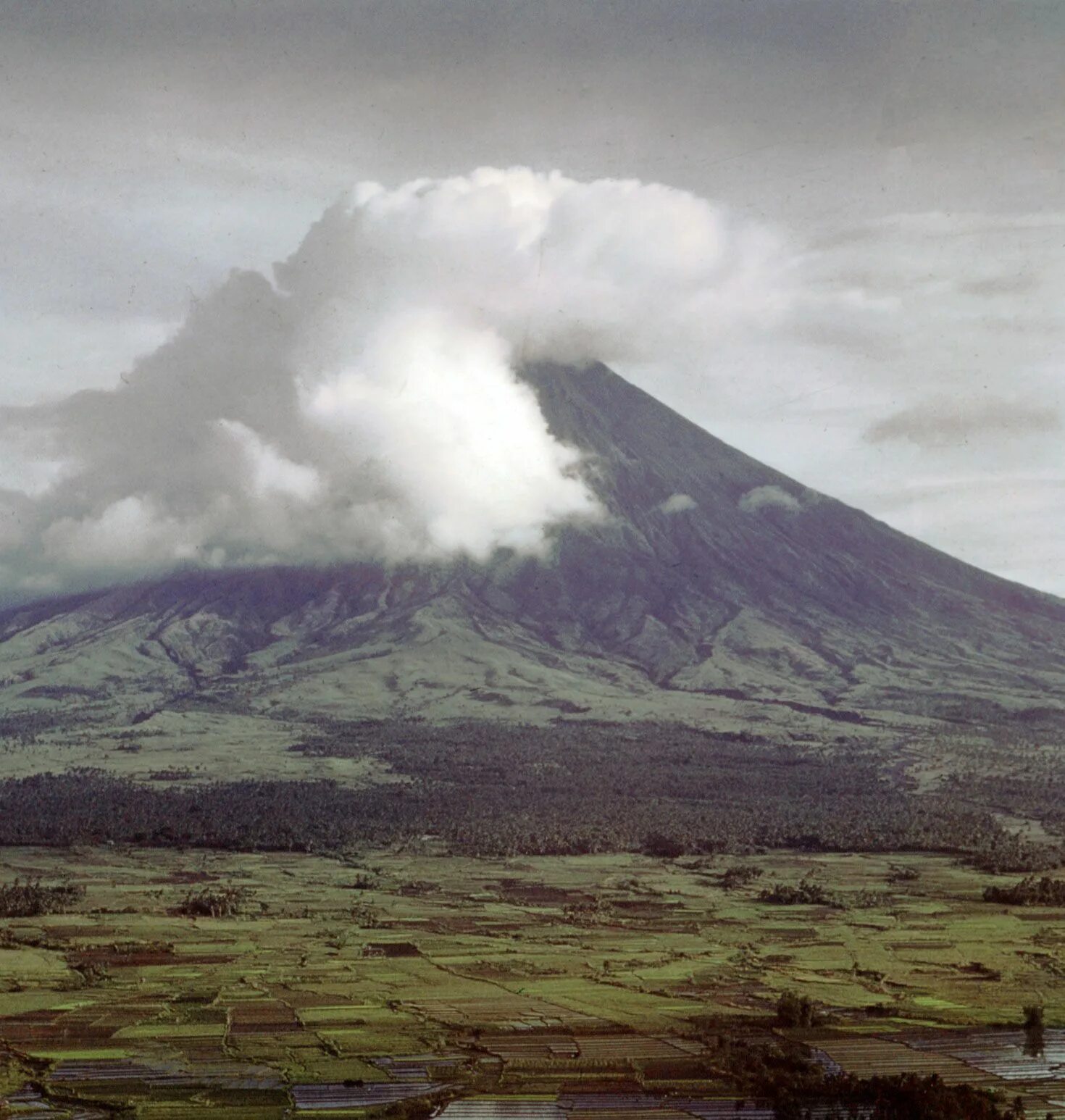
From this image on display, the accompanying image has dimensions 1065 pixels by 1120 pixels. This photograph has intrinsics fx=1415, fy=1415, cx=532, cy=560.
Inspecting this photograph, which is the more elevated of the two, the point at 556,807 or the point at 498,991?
the point at 556,807

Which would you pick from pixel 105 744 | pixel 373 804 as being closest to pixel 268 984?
pixel 373 804

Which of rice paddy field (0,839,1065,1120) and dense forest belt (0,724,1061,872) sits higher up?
dense forest belt (0,724,1061,872)

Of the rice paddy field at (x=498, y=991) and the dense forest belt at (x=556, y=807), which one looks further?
the dense forest belt at (x=556, y=807)

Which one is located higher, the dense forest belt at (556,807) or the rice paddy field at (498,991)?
the dense forest belt at (556,807)

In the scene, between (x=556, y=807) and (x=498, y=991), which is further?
(x=556, y=807)

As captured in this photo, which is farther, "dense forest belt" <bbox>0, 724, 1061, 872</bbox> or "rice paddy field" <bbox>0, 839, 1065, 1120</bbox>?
"dense forest belt" <bbox>0, 724, 1061, 872</bbox>
